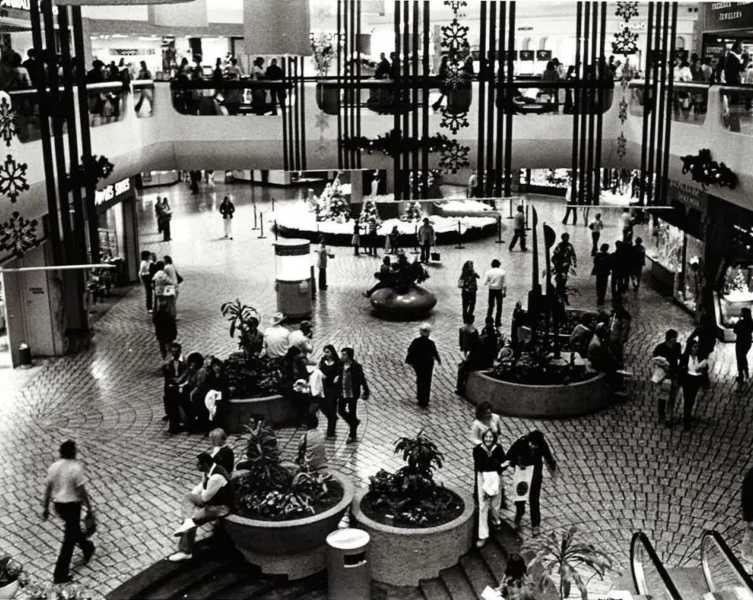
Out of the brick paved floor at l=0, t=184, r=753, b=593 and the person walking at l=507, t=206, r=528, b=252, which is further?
the person walking at l=507, t=206, r=528, b=252

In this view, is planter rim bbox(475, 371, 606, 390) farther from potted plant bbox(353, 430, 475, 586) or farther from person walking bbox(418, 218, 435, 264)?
person walking bbox(418, 218, 435, 264)

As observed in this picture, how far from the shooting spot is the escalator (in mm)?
7598

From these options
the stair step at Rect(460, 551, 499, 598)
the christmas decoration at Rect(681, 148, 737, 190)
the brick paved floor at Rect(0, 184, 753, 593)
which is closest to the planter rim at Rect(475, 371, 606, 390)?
the brick paved floor at Rect(0, 184, 753, 593)

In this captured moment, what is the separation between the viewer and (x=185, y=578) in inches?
355

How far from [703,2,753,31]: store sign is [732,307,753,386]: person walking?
7611 mm

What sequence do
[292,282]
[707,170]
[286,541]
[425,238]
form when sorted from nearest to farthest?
[286,541], [707,170], [292,282], [425,238]

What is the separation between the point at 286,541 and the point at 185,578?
971mm

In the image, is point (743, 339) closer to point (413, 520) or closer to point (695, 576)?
point (695, 576)

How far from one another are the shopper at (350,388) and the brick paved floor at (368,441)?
0.25 metres

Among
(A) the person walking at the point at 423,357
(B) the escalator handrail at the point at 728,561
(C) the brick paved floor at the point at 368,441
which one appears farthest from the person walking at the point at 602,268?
(B) the escalator handrail at the point at 728,561

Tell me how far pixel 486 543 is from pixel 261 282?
14029 millimetres

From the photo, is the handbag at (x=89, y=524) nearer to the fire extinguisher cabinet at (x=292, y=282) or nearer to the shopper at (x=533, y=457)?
the shopper at (x=533, y=457)

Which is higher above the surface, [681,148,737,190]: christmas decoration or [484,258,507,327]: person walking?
[681,148,737,190]: christmas decoration

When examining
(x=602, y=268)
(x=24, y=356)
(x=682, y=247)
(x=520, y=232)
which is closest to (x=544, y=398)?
(x=602, y=268)
